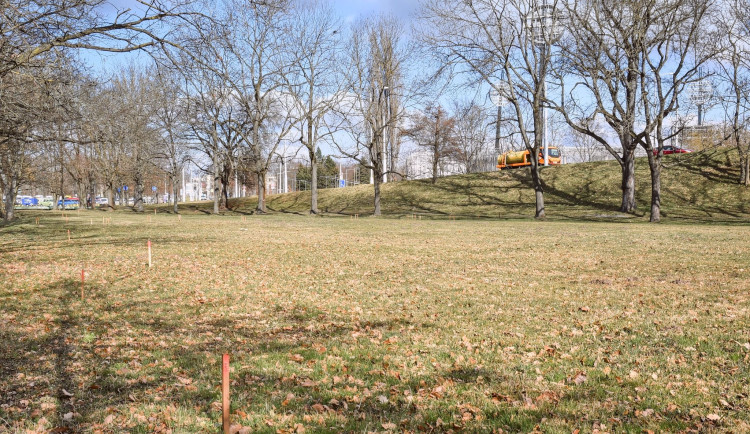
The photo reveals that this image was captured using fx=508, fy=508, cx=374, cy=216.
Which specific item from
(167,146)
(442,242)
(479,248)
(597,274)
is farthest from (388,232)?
(167,146)

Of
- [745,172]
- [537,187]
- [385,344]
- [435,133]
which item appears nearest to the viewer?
[385,344]

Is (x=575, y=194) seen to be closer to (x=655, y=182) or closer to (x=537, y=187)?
(x=537, y=187)

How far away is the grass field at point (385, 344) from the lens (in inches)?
189

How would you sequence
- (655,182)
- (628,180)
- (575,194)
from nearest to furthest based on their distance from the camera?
1. (655,182)
2. (628,180)
3. (575,194)

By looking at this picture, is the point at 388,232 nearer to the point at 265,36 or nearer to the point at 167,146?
the point at 265,36

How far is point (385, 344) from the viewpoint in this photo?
707cm

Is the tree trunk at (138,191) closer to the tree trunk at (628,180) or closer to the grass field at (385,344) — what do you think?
the grass field at (385,344)

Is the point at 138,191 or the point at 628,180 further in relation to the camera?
the point at 138,191

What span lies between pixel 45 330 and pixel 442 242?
45.7ft

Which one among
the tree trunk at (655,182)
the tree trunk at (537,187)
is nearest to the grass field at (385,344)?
the tree trunk at (655,182)

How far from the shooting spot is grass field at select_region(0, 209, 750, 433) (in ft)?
15.8

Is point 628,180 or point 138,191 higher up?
point 138,191

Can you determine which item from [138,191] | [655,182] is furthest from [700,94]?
[138,191]

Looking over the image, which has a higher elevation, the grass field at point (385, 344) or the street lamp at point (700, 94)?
the street lamp at point (700, 94)
